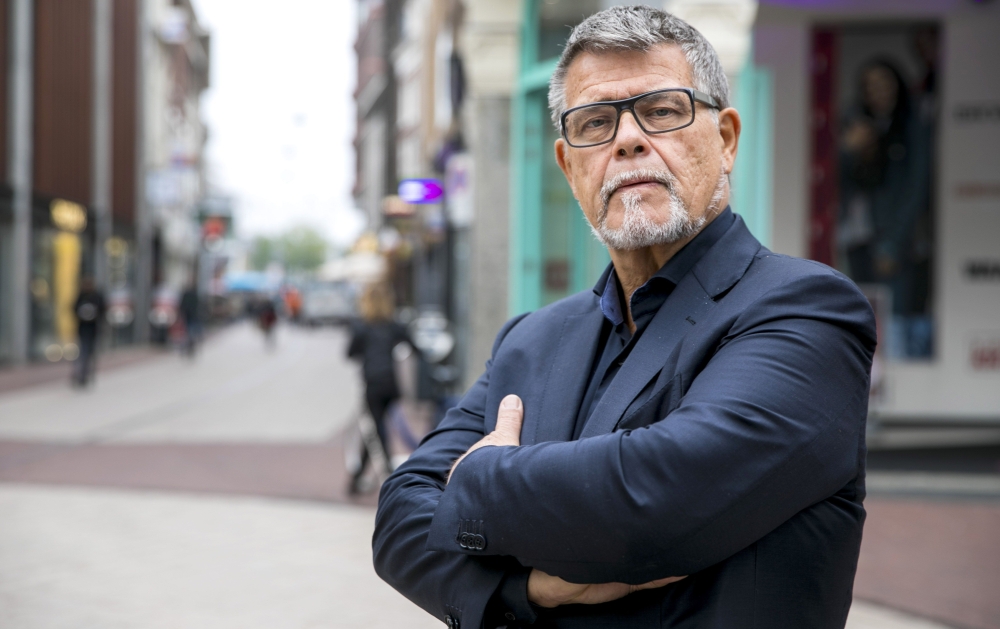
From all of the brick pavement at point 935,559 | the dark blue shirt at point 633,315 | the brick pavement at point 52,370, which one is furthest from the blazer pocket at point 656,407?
the brick pavement at point 52,370

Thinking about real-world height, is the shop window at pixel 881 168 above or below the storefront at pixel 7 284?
above

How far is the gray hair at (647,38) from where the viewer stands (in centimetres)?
178

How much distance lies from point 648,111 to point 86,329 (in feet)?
56.1

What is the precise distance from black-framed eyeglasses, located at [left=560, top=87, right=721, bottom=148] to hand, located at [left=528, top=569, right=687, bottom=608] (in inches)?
29.9

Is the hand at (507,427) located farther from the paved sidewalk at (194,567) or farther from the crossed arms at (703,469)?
the paved sidewalk at (194,567)

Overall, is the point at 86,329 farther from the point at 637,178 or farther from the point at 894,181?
the point at 637,178

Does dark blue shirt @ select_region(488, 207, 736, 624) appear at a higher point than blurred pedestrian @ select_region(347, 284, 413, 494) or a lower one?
higher

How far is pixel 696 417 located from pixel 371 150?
204 feet

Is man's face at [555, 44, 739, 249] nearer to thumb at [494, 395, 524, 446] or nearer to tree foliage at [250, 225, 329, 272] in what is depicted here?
thumb at [494, 395, 524, 446]

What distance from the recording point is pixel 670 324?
1.70 m

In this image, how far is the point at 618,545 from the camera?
4.87 ft

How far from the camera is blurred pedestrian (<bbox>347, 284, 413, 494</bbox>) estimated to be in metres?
8.43

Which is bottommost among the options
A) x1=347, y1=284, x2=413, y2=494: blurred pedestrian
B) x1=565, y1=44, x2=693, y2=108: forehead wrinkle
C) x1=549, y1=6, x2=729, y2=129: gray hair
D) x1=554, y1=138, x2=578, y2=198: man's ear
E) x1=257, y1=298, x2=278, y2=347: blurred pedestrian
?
x1=257, y1=298, x2=278, y2=347: blurred pedestrian

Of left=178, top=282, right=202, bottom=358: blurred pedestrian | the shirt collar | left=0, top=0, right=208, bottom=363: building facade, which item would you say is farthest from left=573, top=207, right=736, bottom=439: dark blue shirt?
left=178, top=282, right=202, bottom=358: blurred pedestrian
